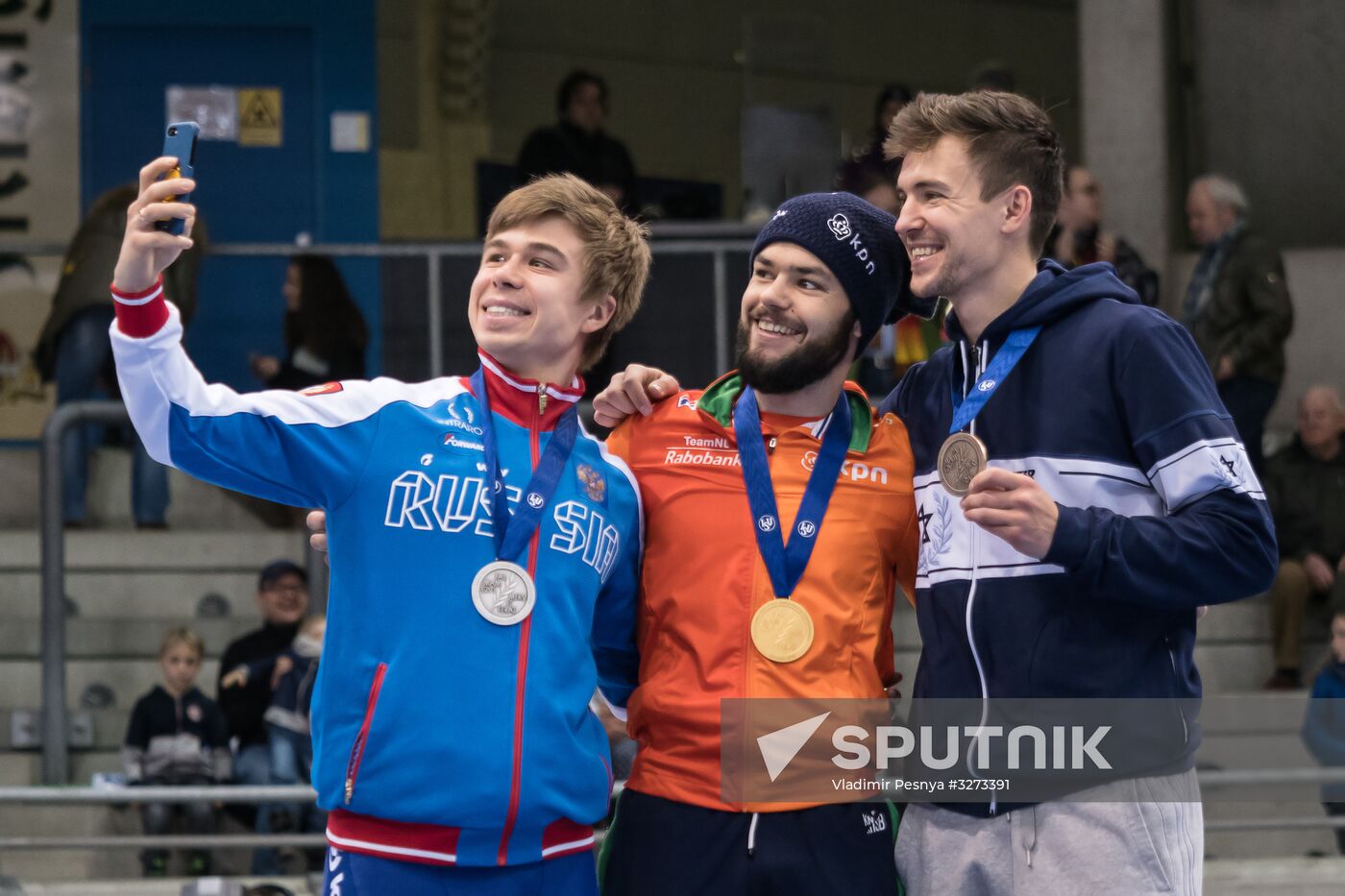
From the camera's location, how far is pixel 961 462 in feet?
10.4

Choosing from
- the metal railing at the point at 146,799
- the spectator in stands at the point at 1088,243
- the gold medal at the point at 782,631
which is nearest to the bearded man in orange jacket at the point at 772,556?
the gold medal at the point at 782,631

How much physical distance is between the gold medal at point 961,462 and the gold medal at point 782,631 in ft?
1.36

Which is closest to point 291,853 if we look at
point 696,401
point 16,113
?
point 696,401

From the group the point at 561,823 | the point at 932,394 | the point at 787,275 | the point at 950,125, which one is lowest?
the point at 561,823

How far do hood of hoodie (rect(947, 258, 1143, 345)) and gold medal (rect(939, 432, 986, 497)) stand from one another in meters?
0.28

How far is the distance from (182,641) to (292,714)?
714mm

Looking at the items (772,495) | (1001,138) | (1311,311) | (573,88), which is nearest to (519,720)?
(772,495)

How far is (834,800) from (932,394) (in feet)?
2.75

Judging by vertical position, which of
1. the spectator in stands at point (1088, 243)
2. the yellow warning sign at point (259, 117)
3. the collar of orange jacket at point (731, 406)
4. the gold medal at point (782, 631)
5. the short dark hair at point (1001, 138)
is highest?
the yellow warning sign at point (259, 117)

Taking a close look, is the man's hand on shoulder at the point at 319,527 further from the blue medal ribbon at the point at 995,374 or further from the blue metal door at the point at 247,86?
the blue metal door at the point at 247,86

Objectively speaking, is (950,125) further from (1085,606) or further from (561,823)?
(561,823)

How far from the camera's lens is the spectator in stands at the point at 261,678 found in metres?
7.29

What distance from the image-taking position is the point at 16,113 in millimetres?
11500

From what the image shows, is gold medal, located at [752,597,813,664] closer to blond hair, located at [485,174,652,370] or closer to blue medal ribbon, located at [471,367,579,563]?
blue medal ribbon, located at [471,367,579,563]
